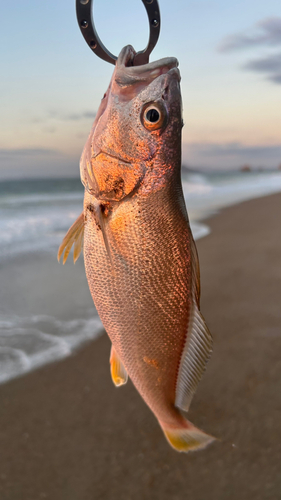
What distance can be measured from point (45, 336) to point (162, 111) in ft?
13.0

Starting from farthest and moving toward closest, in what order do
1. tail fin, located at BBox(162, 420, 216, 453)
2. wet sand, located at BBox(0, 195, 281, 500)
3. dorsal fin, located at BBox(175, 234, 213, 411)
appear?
wet sand, located at BBox(0, 195, 281, 500) → tail fin, located at BBox(162, 420, 216, 453) → dorsal fin, located at BBox(175, 234, 213, 411)

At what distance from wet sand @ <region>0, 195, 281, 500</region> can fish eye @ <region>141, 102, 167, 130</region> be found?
264 cm

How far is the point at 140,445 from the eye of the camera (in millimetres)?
3148

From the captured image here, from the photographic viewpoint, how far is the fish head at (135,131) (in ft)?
4.00

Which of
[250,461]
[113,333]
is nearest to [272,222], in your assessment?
[250,461]

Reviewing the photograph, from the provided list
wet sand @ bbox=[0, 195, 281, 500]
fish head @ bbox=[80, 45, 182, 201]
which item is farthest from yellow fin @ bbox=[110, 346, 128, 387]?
wet sand @ bbox=[0, 195, 281, 500]

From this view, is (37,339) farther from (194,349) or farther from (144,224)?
(144,224)

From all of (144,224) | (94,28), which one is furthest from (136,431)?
(94,28)

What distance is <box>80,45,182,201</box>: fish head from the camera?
1221 millimetres

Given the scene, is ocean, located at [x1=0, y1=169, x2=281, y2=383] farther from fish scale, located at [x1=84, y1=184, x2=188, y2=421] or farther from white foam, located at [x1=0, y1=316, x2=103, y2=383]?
fish scale, located at [x1=84, y1=184, x2=188, y2=421]

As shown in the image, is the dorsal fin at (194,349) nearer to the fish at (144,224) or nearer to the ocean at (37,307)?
the fish at (144,224)

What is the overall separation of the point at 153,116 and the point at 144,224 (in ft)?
1.19

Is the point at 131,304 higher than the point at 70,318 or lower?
higher

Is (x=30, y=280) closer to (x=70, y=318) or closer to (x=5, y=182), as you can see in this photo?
(x=70, y=318)
